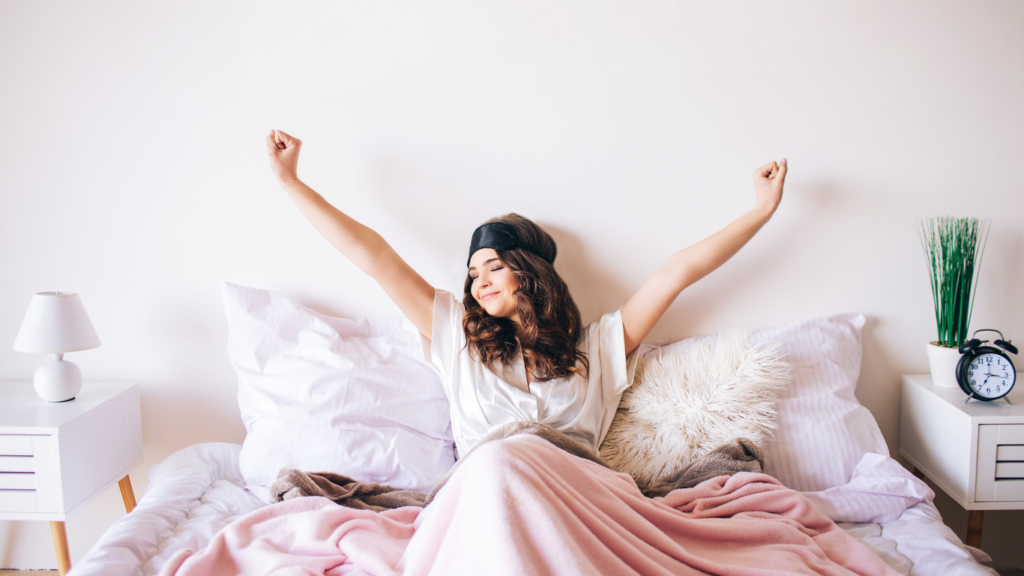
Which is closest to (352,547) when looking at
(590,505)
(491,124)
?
(590,505)

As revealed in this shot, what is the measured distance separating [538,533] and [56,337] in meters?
1.48

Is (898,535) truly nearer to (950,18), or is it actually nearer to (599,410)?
(599,410)

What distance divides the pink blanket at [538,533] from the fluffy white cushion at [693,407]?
0.20 m

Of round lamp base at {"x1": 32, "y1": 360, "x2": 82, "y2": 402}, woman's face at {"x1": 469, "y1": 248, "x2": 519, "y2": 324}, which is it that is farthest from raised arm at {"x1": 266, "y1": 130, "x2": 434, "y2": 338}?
round lamp base at {"x1": 32, "y1": 360, "x2": 82, "y2": 402}

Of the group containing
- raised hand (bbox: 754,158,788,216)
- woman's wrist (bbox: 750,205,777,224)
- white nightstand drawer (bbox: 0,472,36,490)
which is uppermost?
raised hand (bbox: 754,158,788,216)

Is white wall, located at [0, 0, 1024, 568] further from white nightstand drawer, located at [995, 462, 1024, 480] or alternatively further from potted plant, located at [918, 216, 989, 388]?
white nightstand drawer, located at [995, 462, 1024, 480]

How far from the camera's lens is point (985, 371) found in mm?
1512

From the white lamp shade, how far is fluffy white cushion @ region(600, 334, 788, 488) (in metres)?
1.52

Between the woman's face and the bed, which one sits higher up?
the woman's face

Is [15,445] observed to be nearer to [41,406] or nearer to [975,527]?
[41,406]

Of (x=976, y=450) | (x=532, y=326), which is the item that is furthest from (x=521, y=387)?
(x=976, y=450)

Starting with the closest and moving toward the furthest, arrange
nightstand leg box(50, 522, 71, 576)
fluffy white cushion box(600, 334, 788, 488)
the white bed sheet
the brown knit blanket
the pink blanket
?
the pink blanket → the white bed sheet → the brown knit blanket → fluffy white cushion box(600, 334, 788, 488) → nightstand leg box(50, 522, 71, 576)

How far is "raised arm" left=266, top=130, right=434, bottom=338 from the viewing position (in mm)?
1494

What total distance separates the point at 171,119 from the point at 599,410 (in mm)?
1571
